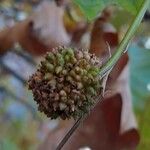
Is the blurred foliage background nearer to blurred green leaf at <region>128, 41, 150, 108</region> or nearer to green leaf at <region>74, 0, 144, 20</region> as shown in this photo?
blurred green leaf at <region>128, 41, 150, 108</region>

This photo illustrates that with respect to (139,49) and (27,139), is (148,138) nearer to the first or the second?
(139,49)

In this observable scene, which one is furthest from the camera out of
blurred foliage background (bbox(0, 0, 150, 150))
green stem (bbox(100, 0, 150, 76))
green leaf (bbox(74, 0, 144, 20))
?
blurred foliage background (bbox(0, 0, 150, 150))

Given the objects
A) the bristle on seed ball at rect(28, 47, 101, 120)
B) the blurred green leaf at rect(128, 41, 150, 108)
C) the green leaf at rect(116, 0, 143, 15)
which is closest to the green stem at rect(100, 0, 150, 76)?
the bristle on seed ball at rect(28, 47, 101, 120)

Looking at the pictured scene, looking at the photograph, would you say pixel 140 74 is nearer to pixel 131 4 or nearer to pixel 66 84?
pixel 131 4

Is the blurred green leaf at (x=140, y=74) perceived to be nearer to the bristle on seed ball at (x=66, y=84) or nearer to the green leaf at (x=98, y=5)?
the green leaf at (x=98, y=5)

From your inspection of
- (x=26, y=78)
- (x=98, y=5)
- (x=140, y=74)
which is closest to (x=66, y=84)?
(x=98, y=5)

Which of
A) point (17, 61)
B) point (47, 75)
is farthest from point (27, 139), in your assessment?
point (47, 75)
